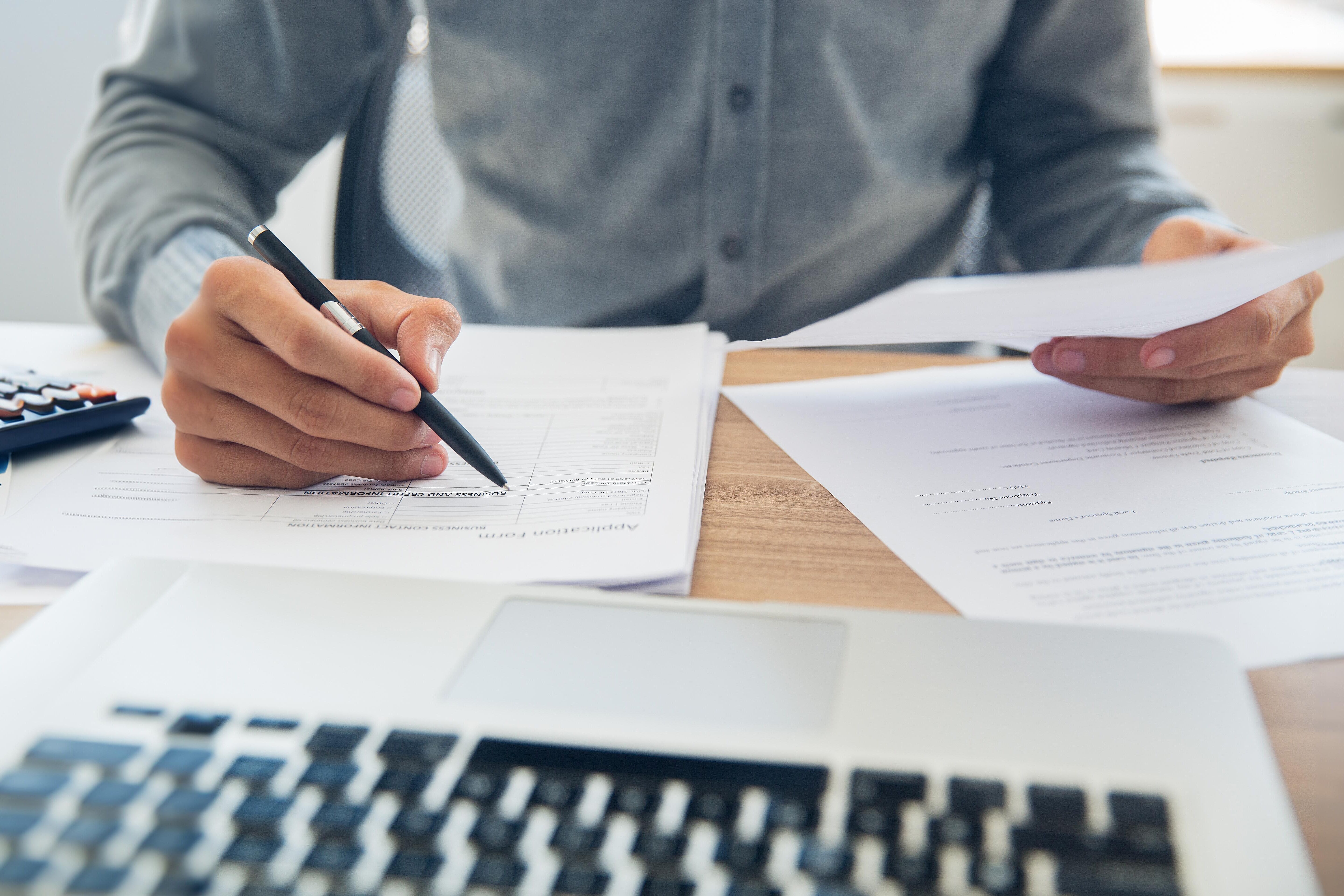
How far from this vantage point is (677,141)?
2.53 ft

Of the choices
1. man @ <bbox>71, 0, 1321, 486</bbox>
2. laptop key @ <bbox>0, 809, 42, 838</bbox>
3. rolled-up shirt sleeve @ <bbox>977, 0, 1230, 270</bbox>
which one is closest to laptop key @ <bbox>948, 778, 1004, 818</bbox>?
laptop key @ <bbox>0, 809, 42, 838</bbox>

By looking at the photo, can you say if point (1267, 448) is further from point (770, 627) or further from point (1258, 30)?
point (1258, 30)

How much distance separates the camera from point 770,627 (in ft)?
0.98

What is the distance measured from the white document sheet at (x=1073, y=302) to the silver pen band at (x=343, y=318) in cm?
20

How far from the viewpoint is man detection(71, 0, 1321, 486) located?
718 mm

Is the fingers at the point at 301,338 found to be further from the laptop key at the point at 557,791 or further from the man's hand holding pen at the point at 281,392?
the laptop key at the point at 557,791

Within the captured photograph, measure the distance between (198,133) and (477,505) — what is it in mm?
496

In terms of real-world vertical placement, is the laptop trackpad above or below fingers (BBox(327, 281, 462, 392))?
below

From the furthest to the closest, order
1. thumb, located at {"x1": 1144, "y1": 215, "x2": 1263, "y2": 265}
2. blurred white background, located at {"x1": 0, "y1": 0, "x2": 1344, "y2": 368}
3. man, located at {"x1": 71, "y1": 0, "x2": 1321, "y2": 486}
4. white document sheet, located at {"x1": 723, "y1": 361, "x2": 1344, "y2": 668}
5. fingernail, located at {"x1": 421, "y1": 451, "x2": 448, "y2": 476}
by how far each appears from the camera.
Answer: blurred white background, located at {"x1": 0, "y1": 0, "x2": 1344, "y2": 368} < man, located at {"x1": 71, "y1": 0, "x2": 1321, "y2": 486} < thumb, located at {"x1": 1144, "y1": 215, "x2": 1263, "y2": 265} < fingernail, located at {"x1": 421, "y1": 451, "x2": 448, "y2": 476} < white document sheet, located at {"x1": 723, "y1": 361, "x2": 1344, "y2": 668}

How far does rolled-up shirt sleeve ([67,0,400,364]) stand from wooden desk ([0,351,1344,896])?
0.34 metres

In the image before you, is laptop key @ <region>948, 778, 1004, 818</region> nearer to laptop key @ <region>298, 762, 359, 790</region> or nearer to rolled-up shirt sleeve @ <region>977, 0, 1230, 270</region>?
laptop key @ <region>298, 762, 359, 790</region>

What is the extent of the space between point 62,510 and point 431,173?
532mm

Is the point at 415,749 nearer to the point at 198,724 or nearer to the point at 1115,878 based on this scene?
the point at 198,724

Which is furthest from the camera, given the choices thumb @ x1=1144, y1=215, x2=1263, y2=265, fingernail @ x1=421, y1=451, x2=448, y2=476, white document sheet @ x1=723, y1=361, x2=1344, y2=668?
thumb @ x1=1144, y1=215, x2=1263, y2=265
